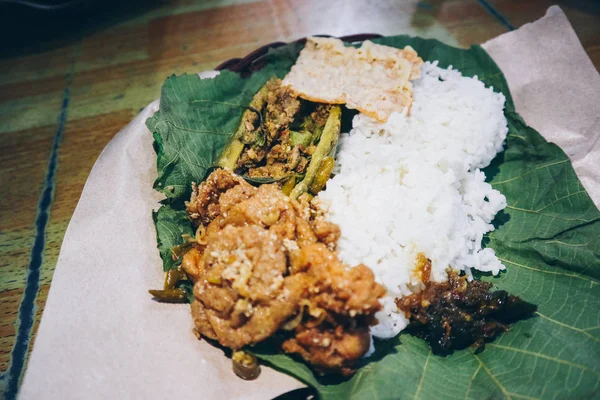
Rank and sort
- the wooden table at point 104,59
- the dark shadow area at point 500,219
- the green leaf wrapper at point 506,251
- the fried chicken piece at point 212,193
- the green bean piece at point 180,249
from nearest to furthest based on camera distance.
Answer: the green leaf wrapper at point 506,251
the green bean piece at point 180,249
the fried chicken piece at point 212,193
the dark shadow area at point 500,219
the wooden table at point 104,59

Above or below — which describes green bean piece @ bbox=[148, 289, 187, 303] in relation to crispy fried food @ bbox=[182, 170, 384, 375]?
below

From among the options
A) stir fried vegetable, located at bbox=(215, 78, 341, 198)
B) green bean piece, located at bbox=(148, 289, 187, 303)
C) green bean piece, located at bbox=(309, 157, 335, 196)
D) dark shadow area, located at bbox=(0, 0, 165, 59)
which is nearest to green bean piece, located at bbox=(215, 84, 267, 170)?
stir fried vegetable, located at bbox=(215, 78, 341, 198)

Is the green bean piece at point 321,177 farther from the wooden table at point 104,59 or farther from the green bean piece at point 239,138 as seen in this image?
the wooden table at point 104,59

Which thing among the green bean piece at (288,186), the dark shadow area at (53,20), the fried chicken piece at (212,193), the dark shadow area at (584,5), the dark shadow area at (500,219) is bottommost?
the dark shadow area at (500,219)

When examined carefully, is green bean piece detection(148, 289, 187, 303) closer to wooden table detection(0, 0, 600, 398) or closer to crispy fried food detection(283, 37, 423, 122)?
wooden table detection(0, 0, 600, 398)

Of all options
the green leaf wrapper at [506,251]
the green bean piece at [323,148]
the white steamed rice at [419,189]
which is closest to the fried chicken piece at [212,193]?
the green leaf wrapper at [506,251]

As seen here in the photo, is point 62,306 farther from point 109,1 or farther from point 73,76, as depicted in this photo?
point 109,1
